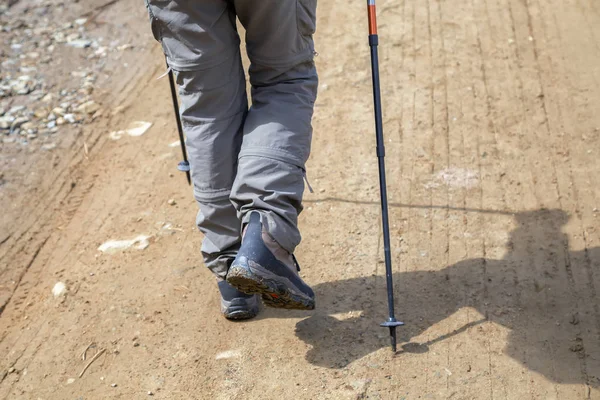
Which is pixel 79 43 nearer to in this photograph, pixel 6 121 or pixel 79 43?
pixel 79 43

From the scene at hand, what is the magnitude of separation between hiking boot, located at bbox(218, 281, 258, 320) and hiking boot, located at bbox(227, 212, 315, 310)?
46cm

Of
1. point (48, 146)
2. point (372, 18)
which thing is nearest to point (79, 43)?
point (48, 146)

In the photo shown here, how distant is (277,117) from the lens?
2754 millimetres

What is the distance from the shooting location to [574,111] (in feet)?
14.2

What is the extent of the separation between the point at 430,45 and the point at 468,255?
210 centimetres

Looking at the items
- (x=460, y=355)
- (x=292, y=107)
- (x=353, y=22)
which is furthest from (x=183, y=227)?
(x=353, y=22)

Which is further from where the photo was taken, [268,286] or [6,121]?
[6,121]

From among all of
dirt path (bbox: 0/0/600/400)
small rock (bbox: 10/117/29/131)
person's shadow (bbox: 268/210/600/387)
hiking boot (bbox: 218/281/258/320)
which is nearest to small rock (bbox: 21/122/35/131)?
small rock (bbox: 10/117/29/131)

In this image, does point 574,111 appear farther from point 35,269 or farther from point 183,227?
point 35,269

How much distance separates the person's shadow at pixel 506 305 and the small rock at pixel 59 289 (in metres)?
1.19

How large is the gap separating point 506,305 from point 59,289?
2031 millimetres

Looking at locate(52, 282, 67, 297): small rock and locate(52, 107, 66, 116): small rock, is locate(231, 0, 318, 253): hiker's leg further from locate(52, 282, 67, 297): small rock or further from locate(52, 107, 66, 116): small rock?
locate(52, 107, 66, 116): small rock

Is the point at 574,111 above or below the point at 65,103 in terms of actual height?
above

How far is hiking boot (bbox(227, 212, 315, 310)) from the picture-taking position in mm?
2527
